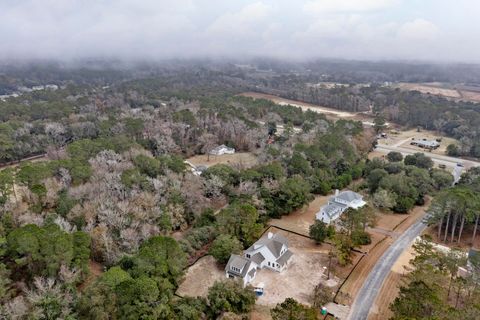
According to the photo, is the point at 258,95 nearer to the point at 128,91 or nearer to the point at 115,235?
the point at 128,91

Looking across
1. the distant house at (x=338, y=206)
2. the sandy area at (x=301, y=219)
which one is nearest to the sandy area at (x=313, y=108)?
the sandy area at (x=301, y=219)

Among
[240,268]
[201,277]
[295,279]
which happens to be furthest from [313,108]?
[240,268]

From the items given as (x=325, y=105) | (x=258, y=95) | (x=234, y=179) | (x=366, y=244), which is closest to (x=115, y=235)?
(x=234, y=179)

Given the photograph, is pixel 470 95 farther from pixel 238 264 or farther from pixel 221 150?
pixel 238 264

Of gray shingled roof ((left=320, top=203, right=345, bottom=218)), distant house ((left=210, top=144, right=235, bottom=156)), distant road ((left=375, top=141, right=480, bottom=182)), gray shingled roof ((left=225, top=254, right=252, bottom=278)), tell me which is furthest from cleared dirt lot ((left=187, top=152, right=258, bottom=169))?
gray shingled roof ((left=225, top=254, right=252, bottom=278))

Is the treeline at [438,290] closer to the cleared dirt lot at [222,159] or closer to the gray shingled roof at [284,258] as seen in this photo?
the gray shingled roof at [284,258]

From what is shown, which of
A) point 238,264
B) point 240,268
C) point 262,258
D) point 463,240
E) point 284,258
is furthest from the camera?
point 463,240
